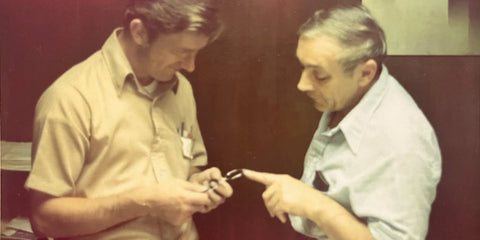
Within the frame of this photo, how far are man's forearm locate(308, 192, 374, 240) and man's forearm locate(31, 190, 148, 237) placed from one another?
54cm

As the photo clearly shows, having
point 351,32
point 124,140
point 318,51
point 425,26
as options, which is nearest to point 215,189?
point 124,140

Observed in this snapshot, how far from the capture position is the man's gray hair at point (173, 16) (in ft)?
4.88

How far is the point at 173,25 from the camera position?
1490 millimetres

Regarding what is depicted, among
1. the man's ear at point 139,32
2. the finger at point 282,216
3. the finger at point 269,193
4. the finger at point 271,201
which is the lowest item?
the finger at point 282,216

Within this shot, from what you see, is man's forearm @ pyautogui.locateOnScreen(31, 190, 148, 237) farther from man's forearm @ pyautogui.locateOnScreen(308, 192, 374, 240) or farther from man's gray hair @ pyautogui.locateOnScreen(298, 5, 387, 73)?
man's gray hair @ pyautogui.locateOnScreen(298, 5, 387, 73)

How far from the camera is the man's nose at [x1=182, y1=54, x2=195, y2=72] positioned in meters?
1.55

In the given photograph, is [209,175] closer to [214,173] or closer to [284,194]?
[214,173]

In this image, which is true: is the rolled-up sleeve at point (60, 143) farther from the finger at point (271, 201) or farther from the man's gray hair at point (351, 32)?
the man's gray hair at point (351, 32)

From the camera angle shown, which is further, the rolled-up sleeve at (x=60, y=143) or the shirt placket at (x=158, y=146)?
the shirt placket at (x=158, y=146)

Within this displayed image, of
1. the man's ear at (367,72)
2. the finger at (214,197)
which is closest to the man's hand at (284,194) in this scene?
the finger at (214,197)

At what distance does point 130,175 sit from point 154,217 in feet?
0.52

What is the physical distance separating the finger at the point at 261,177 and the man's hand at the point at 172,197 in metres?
0.15

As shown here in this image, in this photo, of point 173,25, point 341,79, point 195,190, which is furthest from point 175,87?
point 341,79

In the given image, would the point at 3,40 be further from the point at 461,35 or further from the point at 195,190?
the point at 461,35
